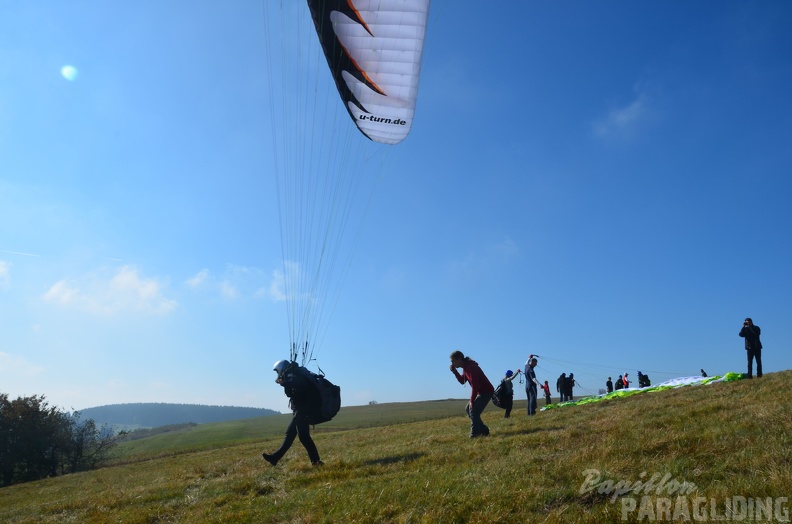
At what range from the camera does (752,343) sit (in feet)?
52.2

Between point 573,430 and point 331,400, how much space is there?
4.34 m

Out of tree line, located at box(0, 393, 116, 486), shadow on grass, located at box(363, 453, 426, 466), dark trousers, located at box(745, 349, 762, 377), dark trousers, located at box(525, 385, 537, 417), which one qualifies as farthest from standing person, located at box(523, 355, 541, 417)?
tree line, located at box(0, 393, 116, 486)

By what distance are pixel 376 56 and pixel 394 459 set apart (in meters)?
9.58

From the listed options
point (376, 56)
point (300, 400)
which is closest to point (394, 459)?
point (300, 400)

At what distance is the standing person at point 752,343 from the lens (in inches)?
624

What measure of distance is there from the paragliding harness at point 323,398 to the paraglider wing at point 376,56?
723 cm

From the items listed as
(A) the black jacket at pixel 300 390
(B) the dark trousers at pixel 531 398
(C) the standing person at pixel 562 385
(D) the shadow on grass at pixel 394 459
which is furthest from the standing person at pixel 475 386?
(C) the standing person at pixel 562 385

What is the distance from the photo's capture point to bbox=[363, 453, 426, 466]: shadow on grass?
26.9 ft

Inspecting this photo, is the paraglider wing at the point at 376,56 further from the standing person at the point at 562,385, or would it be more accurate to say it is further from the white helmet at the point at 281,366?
the standing person at the point at 562,385

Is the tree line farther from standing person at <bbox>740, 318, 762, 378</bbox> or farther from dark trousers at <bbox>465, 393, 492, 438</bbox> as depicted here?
standing person at <bbox>740, 318, 762, 378</bbox>

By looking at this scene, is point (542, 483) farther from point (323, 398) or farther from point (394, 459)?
point (323, 398)

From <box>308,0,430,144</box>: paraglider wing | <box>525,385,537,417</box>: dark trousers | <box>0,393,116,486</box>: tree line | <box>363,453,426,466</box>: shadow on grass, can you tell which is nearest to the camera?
<box>363,453,426,466</box>: shadow on grass

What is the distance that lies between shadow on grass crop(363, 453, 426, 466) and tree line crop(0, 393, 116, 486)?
1714 inches

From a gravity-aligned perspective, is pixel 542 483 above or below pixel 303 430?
above
